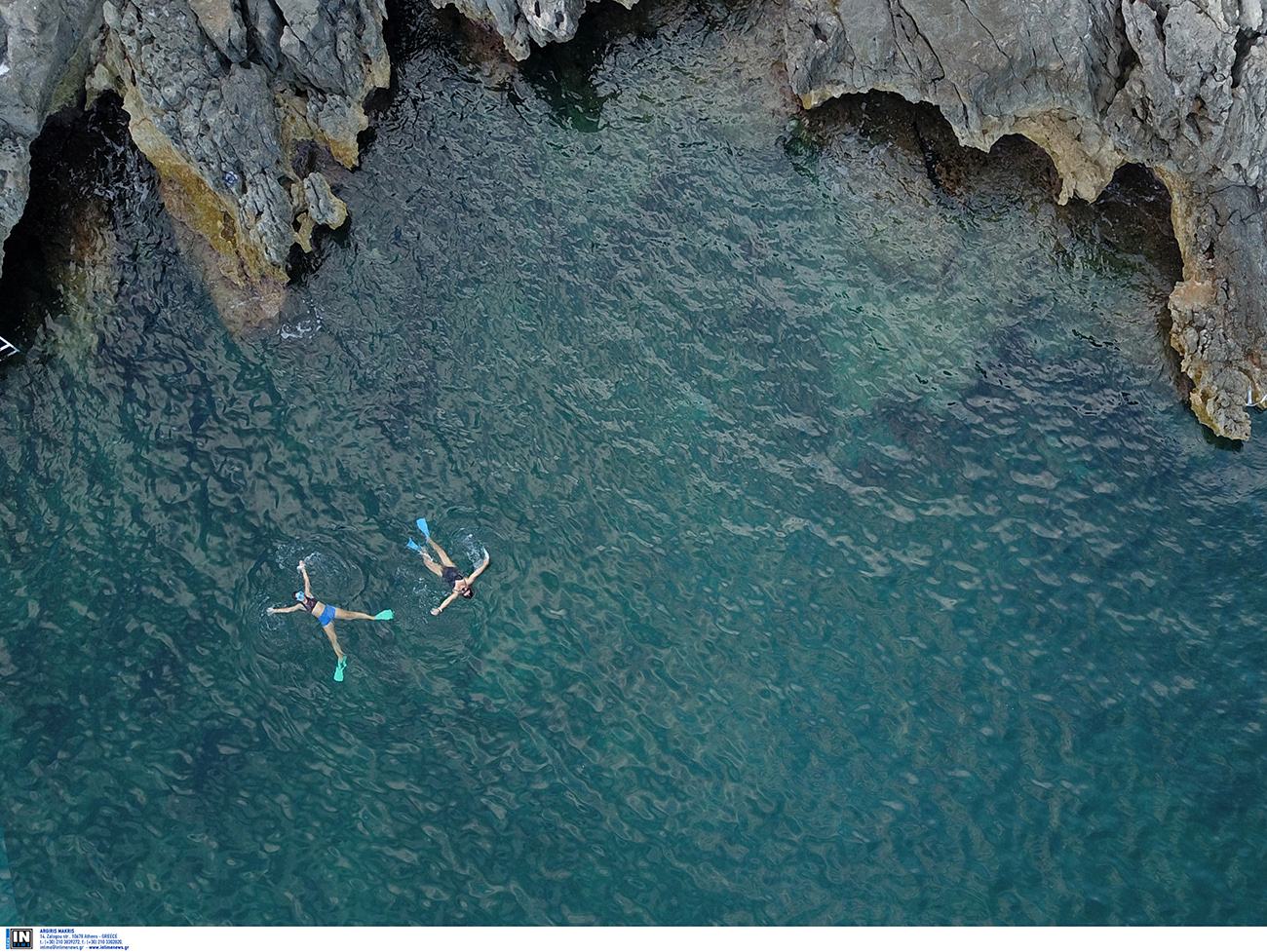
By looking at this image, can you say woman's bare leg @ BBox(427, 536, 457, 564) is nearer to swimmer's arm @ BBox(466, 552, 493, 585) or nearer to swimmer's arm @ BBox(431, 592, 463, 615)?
Answer: swimmer's arm @ BBox(466, 552, 493, 585)

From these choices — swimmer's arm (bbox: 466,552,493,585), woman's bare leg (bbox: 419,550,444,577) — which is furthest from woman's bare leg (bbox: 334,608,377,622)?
swimmer's arm (bbox: 466,552,493,585)

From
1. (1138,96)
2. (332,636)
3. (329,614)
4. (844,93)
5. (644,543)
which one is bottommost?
(332,636)

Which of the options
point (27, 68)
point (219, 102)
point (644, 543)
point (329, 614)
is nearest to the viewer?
point (329, 614)

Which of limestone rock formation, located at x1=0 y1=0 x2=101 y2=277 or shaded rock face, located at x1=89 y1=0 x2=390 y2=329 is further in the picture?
shaded rock face, located at x1=89 y1=0 x2=390 y2=329

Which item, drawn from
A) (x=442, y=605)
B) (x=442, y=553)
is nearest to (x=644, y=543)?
(x=442, y=553)

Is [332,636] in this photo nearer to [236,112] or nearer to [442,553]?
[442,553]
